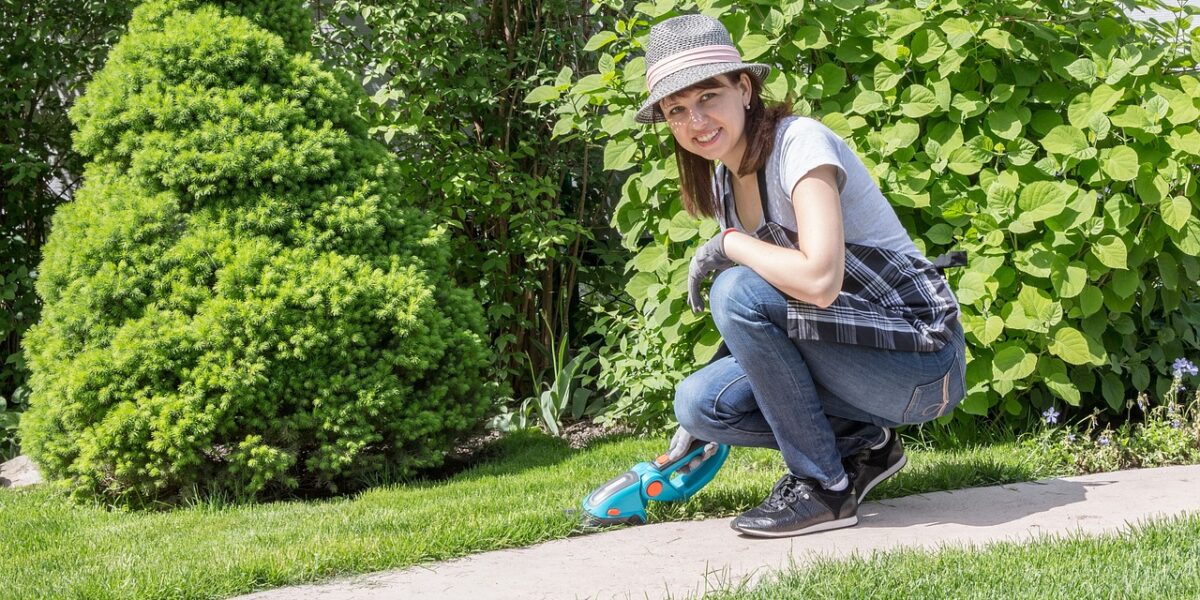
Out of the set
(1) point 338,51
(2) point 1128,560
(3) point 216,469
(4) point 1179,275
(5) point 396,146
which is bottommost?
(2) point 1128,560

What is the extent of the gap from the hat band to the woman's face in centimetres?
5

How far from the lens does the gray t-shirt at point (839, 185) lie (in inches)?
111

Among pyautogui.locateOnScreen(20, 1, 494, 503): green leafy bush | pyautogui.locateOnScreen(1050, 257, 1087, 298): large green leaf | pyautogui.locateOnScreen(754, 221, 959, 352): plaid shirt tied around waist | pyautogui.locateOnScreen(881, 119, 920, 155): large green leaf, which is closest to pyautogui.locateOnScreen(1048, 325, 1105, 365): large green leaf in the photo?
pyautogui.locateOnScreen(1050, 257, 1087, 298): large green leaf

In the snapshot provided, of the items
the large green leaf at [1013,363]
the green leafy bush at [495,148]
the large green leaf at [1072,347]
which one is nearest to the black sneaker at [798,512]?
the large green leaf at [1013,363]

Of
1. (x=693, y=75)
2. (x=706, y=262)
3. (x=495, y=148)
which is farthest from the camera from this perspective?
(x=495, y=148)

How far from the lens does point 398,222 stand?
4.41 metres

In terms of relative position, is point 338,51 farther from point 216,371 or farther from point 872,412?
point 872,412

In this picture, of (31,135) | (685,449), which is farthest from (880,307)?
(31,135)


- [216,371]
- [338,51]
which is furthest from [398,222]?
[338,51]

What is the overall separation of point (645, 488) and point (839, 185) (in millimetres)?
1049

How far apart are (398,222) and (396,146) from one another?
1.77 m

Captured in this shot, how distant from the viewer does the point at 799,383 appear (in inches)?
118

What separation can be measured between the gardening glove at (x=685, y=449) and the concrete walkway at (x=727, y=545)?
177 mm

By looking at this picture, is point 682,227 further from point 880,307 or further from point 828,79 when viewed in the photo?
point 880,307
